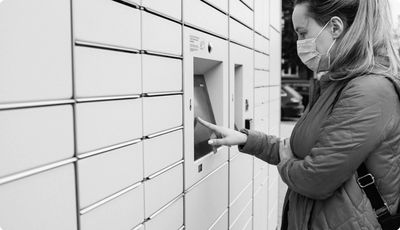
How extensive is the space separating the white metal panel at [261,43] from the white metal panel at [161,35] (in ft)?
5.84

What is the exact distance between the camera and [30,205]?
1.03 metres

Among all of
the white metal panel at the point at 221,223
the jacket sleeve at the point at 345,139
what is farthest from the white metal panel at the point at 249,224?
the jacket sleeve at the point at 345,139

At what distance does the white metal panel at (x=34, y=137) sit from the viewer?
0.96 meters

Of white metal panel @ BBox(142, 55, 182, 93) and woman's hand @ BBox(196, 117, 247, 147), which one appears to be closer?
white metal panel @ BBox(142, 55, 182, 93)

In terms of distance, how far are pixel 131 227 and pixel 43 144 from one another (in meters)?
0.61

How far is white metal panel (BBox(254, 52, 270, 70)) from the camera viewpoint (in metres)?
3.66

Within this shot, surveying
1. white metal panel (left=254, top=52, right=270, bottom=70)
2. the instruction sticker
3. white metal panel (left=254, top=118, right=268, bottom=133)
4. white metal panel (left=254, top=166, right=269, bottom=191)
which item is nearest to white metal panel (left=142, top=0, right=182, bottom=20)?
the instruction sticker

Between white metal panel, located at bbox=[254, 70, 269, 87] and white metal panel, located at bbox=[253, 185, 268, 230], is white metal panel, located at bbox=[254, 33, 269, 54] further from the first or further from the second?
white metal panel, located at bbox=[253, 185, 268, 230]

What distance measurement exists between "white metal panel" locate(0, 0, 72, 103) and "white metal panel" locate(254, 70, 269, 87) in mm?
2645

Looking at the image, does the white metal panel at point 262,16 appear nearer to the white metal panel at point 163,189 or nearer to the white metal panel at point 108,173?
the white metal panel at point 163,189

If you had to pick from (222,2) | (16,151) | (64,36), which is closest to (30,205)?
(16,151)

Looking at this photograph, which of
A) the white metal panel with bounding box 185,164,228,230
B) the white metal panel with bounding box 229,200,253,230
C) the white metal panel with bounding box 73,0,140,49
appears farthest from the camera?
the white metal panel with bounding box 229,200,253,230

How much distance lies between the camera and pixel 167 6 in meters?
1.81

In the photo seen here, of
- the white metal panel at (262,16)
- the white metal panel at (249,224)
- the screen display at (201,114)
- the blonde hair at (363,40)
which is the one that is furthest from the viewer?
the white metal panel at (262,16)
